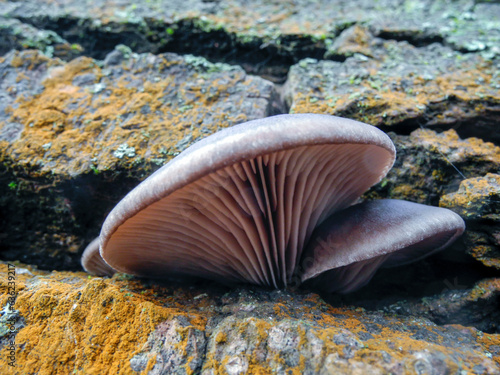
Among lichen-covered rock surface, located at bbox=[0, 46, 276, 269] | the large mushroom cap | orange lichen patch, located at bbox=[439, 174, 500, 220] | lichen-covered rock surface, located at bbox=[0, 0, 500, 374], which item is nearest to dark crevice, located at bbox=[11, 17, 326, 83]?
lichen-covered rock surface, located at bbox=[0, 0, 500, 374]

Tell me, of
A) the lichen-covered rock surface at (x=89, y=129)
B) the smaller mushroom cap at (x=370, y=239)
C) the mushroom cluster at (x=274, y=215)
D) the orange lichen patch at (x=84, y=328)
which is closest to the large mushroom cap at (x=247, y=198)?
the mushroom cluster at (x=274, y=215)

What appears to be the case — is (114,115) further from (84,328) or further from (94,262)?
(84,328)

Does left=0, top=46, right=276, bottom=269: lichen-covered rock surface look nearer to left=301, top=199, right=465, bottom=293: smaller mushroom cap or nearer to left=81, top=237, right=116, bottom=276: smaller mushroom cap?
left=81, top=237, right=116, bottom=276: smaller mushroom cap

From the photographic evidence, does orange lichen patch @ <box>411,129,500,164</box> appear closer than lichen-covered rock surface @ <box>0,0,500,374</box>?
No

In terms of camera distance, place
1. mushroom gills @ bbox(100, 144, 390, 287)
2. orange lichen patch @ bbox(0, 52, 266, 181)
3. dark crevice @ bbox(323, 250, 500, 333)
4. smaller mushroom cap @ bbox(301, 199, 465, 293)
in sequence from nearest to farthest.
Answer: mushroom gills @ bbox(100, 144, 390, 287) → smaller mushroom cap @ bbox(301, 199, 465, 293) → dark crevice @ bbox(323, 250, 500, 333) → orange lichen patch @ bbox(0, 52, 266, 181)

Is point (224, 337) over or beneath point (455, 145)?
beneath

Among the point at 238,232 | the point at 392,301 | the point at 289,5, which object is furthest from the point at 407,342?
the point at 289,5

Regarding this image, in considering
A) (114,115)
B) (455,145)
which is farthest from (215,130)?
(455,145)
